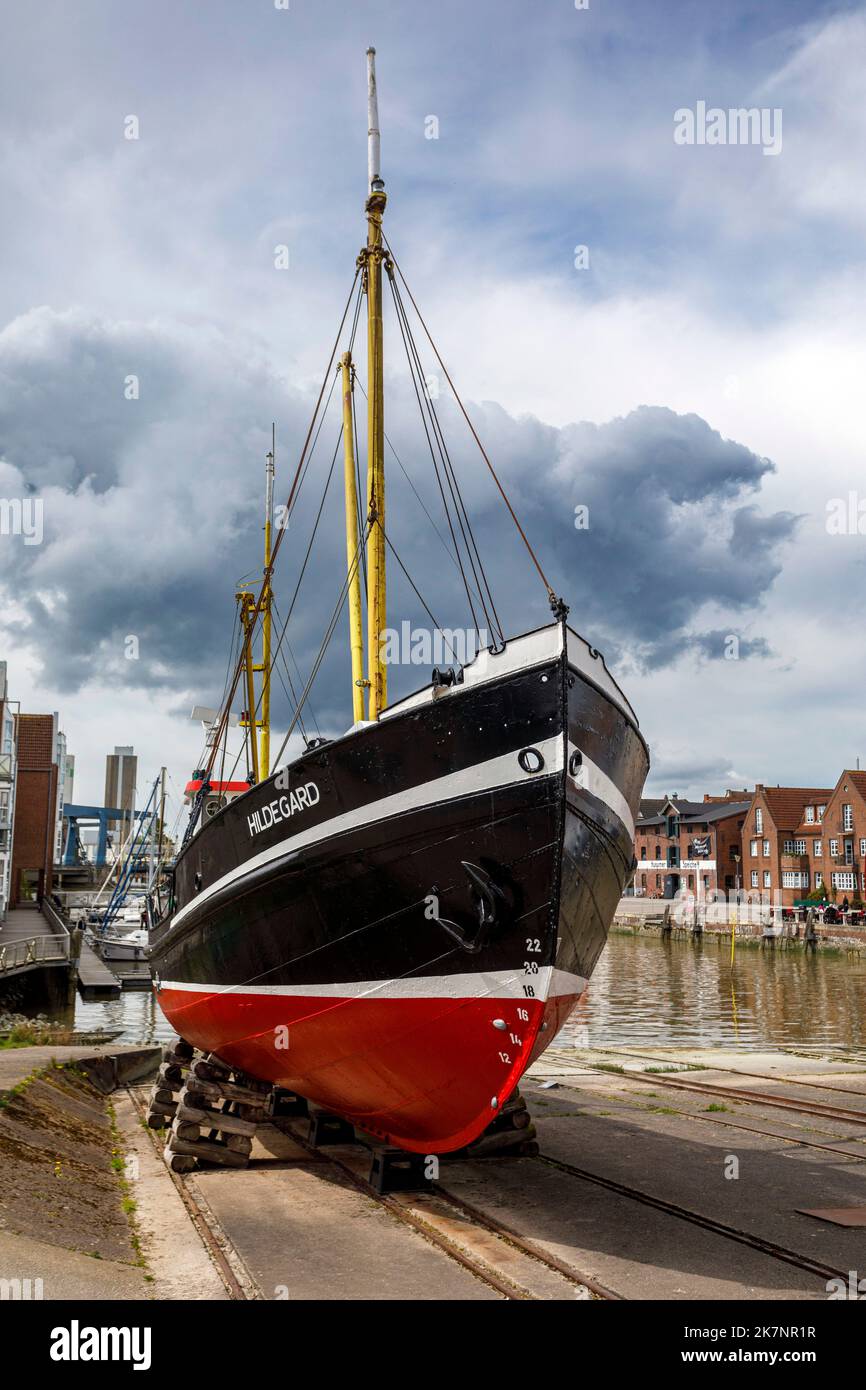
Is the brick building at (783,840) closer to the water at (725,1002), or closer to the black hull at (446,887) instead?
the water at (725,1002)

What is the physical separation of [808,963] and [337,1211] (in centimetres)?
5371

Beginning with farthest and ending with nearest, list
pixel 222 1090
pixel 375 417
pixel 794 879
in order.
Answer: pixel 794 879
pixel 375 417
pixel 222 1090

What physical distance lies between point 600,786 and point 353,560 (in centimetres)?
749

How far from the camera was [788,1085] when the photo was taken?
15.0 meters

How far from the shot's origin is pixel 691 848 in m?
93.6

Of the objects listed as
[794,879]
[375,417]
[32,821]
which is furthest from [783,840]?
[375,417]

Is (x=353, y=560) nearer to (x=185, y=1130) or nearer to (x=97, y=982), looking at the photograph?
(x=185, y=1130)

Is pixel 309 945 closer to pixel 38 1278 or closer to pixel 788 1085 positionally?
pixel 38 1278

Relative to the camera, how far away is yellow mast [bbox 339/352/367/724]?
43.3 feet

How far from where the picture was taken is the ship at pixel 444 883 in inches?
286

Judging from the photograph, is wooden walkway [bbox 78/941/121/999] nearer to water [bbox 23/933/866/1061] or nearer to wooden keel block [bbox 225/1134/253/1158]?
water [bbox 23/933/866/1061]

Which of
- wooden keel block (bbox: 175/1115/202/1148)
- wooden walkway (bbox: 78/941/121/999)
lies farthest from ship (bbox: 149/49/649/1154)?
wooden walkway (bbox: 78/941/121/999)

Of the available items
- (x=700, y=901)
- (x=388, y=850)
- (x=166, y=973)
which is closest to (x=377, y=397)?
(x=388, y=850)
